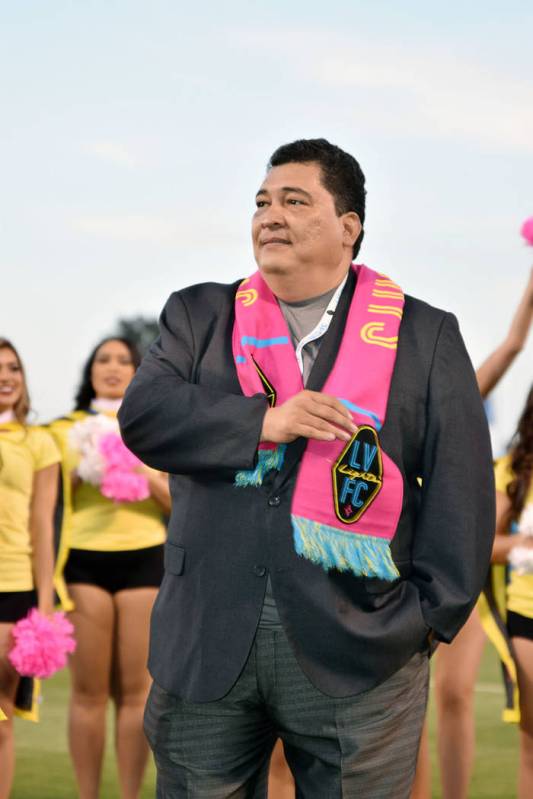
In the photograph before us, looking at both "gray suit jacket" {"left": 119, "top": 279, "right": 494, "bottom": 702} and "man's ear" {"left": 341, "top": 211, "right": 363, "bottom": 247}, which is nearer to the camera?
"gray suit jacket" {"left": 119, "top": 279, "right": 494, "bottom": 702}

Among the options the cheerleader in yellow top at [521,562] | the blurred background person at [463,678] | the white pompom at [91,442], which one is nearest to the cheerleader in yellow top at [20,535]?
the white pompom at [91,442]

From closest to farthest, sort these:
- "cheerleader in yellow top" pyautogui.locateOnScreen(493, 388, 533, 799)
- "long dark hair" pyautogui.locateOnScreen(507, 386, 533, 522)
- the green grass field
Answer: "cheerleader in yellow top" pyautogui.locateOnScreen(493, 388, 533, 799) < "long dark hair" pyautogui.locateOnScreen(507, 386, 533, 522) < the green grass field

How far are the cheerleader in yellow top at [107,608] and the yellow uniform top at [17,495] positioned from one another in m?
0.16

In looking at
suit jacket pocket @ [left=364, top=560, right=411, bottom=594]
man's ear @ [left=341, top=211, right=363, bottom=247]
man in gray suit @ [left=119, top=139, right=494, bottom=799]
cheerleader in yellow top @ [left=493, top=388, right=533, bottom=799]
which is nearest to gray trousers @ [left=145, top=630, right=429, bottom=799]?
man in gray suit @ [left=119, top=139, right=494, bottom=799]

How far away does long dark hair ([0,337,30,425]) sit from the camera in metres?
5.61

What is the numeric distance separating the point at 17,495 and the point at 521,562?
206cm

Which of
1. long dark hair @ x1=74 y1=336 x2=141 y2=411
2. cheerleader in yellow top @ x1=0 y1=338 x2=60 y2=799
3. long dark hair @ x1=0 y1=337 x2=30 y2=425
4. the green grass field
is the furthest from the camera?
the green grass field

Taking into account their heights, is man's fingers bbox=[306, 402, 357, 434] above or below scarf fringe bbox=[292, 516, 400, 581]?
above

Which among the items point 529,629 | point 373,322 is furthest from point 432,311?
point 529,629

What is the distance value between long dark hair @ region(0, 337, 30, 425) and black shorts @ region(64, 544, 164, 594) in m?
0.62

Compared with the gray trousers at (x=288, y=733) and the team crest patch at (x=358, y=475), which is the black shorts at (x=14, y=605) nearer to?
the gray trousers at (x=288, y=733)

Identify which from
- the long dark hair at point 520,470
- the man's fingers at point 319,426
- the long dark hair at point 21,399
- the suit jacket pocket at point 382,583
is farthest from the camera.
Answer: the long dark hair at point 21,399

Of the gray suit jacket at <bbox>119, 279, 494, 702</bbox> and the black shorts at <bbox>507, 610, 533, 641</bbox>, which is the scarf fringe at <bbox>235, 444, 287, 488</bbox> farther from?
the black shorts at <bbox>507, 610, 533, 641</bbox>

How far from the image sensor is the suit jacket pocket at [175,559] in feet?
9.12
